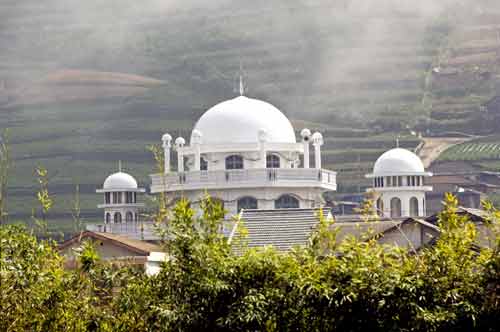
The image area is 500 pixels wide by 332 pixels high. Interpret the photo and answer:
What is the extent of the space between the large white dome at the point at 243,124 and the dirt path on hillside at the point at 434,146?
61.3 meters

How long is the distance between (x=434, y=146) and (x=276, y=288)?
12546 cm

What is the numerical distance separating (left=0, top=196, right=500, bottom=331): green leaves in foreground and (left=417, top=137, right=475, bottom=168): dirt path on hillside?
4636 inches

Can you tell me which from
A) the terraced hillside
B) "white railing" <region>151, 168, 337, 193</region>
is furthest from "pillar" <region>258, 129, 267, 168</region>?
the terraced hillside

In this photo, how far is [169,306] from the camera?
26.5 meters

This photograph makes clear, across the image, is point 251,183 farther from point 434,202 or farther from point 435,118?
point 435,118

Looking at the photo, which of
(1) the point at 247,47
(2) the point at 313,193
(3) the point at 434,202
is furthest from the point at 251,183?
(1) the point at 247,47

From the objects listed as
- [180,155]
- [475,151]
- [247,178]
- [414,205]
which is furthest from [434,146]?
[247,178]

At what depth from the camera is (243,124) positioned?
3265 inches

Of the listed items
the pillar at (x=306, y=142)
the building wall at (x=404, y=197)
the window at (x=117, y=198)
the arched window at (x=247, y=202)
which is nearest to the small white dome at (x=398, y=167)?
the building wall at (x=404, y=197)

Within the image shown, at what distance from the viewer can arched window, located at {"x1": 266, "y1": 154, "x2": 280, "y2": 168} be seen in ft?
272

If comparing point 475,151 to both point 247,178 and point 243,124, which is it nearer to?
point 243,124

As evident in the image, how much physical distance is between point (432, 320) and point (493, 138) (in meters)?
128

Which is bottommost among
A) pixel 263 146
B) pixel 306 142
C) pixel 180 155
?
pixel 180 155

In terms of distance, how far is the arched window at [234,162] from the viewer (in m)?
82.3
